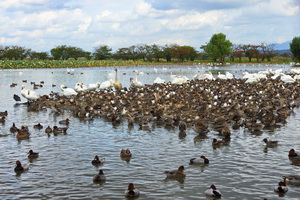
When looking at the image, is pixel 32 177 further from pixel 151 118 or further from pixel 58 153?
pixel 151 118

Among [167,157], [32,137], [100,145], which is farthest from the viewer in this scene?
[32,137]

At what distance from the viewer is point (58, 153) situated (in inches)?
525

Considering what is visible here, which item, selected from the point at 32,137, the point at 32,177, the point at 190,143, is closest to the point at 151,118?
the point at 190,143

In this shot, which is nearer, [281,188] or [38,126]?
[281,188]

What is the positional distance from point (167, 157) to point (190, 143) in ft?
7.19

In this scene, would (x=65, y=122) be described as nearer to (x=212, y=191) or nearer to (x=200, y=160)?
(x=200, y=160)

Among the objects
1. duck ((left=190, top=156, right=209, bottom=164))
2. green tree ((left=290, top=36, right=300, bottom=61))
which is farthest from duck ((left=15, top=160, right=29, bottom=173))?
green tree ((left=290, top=36, right=300, bottom=61))

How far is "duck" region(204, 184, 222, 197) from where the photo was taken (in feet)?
30.6

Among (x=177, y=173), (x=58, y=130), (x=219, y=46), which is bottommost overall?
(x=177, y=173)

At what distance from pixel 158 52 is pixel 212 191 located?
440 ft

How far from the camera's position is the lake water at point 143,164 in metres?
9.84

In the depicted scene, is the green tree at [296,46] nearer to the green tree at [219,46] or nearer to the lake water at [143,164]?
the green tree at [219,46]

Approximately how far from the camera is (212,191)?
9383 millimetres

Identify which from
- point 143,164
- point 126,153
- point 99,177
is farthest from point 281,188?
point 126,153
